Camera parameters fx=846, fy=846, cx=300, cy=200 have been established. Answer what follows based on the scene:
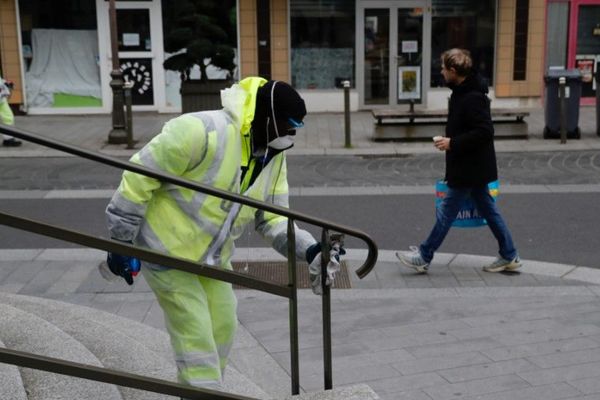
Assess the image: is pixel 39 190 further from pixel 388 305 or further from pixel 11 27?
pixel 11 27

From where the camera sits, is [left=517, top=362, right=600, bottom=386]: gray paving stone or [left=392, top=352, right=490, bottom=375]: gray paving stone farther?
[left=392, top=352, right=490, bottom=375]: gray paving stone

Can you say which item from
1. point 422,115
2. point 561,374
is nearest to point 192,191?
point 561,374

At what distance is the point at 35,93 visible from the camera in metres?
17.7

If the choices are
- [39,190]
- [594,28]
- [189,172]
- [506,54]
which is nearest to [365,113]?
[506,54]

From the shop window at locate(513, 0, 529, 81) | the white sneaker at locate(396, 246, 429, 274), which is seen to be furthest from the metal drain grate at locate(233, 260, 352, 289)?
the shop window at locate(513, 0, 529, 81)

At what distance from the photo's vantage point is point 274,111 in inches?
142

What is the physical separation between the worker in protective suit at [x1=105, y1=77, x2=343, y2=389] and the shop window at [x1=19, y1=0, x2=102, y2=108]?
1481cm

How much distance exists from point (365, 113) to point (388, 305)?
11738 millimetres

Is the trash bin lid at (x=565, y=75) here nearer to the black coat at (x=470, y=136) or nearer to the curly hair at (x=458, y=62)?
the black coat at (x=470, y=136)

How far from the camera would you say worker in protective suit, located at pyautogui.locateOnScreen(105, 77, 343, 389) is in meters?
3.44

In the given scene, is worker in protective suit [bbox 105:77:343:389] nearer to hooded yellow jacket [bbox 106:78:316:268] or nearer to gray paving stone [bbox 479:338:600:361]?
hooded yellow jacket [bbox 106:78:316:268]

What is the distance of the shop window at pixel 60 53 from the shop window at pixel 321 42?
421 centimetres

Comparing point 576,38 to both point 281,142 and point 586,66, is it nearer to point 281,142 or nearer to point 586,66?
point 586,66

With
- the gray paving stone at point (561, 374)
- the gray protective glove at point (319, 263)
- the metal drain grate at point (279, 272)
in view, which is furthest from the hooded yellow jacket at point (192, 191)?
the metal drain grate at point (279, 272)
